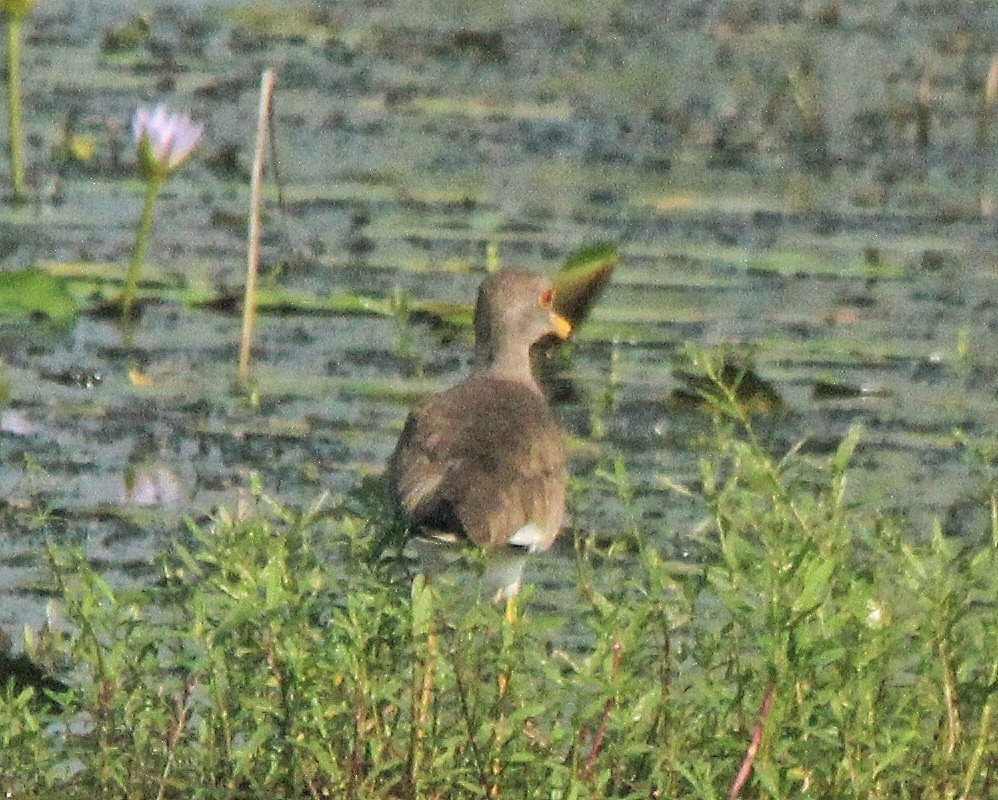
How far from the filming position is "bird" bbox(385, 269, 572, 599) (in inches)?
201

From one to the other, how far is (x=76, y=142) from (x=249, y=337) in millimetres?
2895

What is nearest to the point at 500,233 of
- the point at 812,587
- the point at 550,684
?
the point at 550,684

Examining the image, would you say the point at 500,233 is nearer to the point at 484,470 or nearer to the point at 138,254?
the point at 138,254

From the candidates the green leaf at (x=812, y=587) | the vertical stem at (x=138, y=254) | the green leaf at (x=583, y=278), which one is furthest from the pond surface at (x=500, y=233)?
the green leaf at (x=812, y=587)

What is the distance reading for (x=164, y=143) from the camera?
25.7 ft

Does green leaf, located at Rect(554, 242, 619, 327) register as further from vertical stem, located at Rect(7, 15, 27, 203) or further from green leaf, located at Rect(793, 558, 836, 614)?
green leaf, located at Rect(793, 558, 836, 614)

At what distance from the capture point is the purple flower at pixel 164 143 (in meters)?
7.77

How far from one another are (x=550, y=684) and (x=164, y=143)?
12.1 ft

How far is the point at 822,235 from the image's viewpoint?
9.73 metres

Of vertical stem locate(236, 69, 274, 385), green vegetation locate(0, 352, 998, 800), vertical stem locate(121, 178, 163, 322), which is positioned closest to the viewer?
green vegetation locate(0, 352, 998, 800)

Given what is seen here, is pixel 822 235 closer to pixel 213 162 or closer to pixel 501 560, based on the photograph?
pixel 213 162

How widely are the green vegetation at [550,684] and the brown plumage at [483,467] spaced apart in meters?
0.50

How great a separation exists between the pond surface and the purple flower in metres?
0.62

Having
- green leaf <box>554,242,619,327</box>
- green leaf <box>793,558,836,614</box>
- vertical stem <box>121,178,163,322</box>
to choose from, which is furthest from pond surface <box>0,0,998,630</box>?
green leaf <box>793,558,836,614</box>
